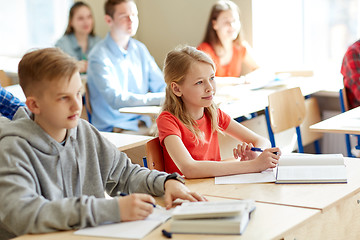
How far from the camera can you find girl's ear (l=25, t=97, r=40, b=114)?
155 cm

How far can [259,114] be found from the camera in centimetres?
425

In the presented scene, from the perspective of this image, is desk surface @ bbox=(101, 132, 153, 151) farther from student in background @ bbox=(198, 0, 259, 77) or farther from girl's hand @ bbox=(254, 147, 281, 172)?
student in background @ bbox=(198, 0, 259, 77)

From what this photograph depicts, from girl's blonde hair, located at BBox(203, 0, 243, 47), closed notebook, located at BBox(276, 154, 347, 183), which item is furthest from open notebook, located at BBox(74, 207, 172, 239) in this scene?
girl's blonde hair, located at BBox(203, 0, 243, 47)

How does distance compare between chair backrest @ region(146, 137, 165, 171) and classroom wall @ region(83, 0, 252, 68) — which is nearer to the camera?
chair backrest @ region(146, 137, 165, 171)

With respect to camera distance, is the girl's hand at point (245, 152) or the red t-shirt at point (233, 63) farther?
the red t-shirt at point (233, 63)

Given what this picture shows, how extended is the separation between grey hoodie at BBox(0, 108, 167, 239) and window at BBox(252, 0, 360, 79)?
2.89 meters

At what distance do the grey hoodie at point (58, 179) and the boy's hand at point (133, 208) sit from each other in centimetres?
2

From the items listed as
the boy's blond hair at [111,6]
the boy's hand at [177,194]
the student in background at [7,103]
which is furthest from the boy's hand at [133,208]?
the boy's blond hair at [111,6]

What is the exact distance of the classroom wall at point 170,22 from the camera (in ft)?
15.5

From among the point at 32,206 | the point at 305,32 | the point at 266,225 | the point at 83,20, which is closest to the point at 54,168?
the point at 32,206

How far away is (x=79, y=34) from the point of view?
532 centimetres

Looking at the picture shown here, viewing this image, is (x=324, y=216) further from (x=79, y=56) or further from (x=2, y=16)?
(x=2, y=16)

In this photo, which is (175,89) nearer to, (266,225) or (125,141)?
(125,141)

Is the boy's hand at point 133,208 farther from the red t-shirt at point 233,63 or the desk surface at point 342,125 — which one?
the red t-shirt at point 233,63
